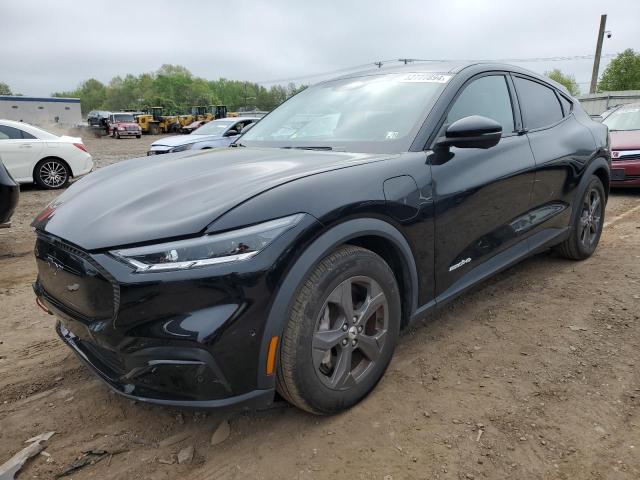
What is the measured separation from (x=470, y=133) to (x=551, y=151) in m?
1.38

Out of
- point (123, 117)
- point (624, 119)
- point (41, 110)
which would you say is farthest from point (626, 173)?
point (41, 110)

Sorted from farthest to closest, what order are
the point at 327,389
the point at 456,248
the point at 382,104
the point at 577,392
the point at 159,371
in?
the point at 382,104, the point at 456,248, the point at 577,392, the point at 327,389, the point at 159,371

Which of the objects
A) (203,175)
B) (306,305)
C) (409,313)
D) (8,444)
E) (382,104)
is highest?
(382,104)

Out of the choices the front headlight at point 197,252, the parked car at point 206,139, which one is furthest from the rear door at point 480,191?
the parked car at point 206,139

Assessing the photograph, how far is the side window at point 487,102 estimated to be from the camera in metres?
2.79

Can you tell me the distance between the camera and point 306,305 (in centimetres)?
188

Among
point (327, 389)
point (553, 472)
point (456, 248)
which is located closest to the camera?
point (553, 472)

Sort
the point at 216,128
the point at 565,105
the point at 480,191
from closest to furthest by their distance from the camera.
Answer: the point at 480,191, the point at 565,105, the point at 216,128

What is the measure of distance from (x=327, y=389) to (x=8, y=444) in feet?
4.56

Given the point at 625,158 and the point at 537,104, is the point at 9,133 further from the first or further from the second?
the point at 625,158

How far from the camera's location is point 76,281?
1881 millimetres

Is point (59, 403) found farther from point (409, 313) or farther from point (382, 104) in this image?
point (382, 104)

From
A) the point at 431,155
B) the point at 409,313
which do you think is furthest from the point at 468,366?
the point at 431,155

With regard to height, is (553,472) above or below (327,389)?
below
